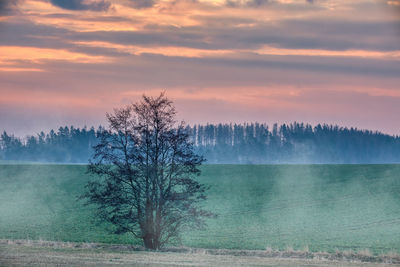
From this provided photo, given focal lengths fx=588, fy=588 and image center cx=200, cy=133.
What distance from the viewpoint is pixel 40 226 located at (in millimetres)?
55375

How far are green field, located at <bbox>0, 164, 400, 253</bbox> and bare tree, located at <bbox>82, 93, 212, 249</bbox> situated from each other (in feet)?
15.0

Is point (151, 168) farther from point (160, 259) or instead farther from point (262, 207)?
point (262, 207)

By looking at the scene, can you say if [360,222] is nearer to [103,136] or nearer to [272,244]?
[272,244]

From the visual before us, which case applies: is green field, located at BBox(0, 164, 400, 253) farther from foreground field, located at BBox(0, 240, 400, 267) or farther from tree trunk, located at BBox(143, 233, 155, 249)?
tree trunk, located at BBox(143, 233, 155, 249)

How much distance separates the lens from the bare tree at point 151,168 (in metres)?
39.8

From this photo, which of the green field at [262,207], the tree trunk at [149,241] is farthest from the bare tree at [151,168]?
the green field at [262,207]

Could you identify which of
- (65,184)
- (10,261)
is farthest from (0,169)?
(10,261)

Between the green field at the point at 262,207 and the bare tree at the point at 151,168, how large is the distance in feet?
15.0

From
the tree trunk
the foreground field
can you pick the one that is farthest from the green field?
the tree trunk

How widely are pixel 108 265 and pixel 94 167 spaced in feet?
44.8

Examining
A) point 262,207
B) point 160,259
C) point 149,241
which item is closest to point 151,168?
point 149,241

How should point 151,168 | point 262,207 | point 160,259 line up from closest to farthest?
point 160,259 < point 151,168 < point 262,207

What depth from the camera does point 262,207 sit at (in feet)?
221

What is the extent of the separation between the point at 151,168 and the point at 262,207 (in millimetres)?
29866
